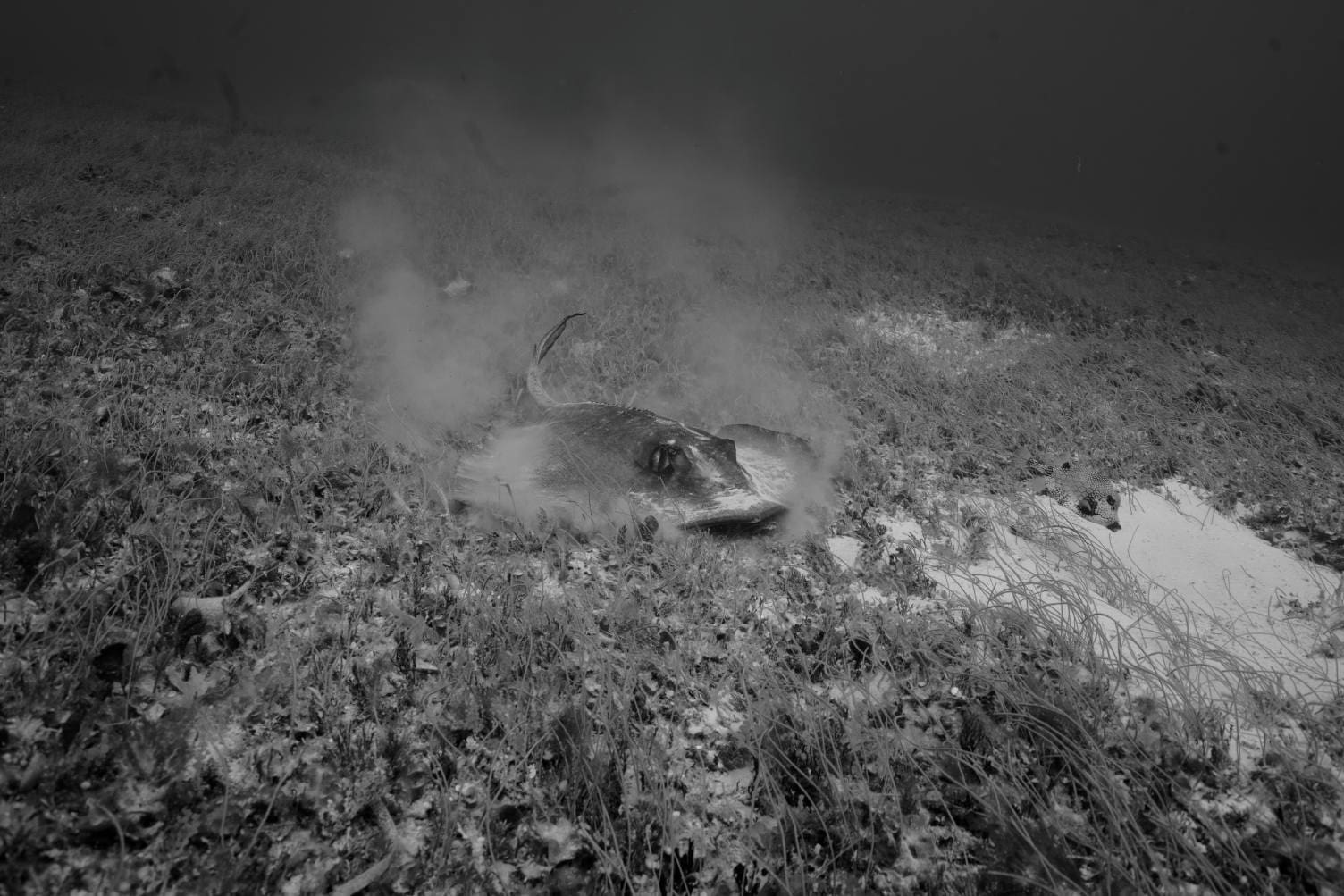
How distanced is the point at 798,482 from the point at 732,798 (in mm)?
2645

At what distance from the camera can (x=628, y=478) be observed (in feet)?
13.2

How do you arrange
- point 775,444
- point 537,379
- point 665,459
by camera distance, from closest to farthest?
1. point 665,459
2. point 775,444
3. point 537,379

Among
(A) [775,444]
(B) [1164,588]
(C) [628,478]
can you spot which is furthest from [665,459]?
(B) [1164,588]

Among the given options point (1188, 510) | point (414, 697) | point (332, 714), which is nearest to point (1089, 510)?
point (1188, 510)

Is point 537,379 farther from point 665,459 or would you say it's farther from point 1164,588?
point 1164,588

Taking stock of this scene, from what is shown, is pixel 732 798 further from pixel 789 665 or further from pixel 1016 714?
pixel 1016 714

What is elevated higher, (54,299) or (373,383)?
(54,299)

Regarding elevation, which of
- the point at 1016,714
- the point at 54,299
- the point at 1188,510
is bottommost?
the point at 54,299

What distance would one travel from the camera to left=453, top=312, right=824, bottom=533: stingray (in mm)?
3854

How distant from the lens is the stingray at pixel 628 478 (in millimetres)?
3854

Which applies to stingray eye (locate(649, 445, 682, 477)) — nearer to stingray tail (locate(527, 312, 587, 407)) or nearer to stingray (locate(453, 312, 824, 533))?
stingray (locate(453, 312, 824, 533))

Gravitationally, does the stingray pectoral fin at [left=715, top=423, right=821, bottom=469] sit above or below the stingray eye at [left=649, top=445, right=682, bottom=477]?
below

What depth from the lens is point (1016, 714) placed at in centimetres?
250

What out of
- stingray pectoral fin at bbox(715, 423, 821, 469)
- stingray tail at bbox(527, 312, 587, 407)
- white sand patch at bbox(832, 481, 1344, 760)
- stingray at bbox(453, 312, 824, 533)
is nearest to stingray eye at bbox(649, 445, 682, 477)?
stingray at bbox(453, 312, 824, 533)
